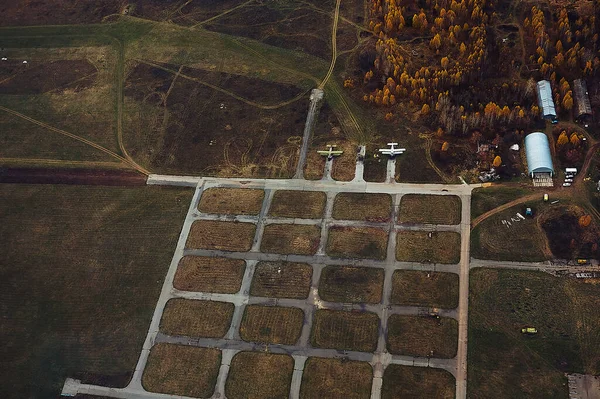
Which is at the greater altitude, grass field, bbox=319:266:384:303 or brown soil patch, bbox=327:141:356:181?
brown soil patch, bbox=327:141:356:181

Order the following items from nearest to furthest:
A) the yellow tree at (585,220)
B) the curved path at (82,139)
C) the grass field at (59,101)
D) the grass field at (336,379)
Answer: the grass field at (336,379) → the yellow tree at (585,220) → the curved path at (82,139) → the grass field at (59,101)

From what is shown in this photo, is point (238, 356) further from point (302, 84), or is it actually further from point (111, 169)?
point (302, 84)

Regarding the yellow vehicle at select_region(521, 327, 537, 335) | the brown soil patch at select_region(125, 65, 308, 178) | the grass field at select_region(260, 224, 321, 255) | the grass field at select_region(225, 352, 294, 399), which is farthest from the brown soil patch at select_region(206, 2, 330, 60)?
the yellow vehicle at select_region(521, 327, 537, 335)

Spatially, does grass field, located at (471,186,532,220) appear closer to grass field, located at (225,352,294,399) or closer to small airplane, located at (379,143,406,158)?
small airplane, located at (379,143,406,158)

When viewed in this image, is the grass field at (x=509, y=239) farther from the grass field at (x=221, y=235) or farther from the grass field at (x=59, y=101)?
the grass field at (x=59, y=101)

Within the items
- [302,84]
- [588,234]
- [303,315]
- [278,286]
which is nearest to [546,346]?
[588,234]

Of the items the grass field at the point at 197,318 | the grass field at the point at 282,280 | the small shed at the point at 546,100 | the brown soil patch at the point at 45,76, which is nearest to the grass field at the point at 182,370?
the grass field at the point at 197,318
